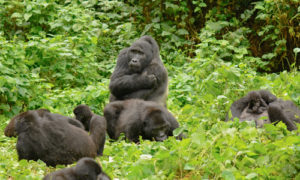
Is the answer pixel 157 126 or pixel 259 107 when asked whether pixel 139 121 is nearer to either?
pixel 157 126

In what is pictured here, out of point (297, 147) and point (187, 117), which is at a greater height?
point (297, 147)

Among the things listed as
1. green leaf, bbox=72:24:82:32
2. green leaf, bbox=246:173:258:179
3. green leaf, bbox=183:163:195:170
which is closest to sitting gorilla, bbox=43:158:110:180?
green leaf, bbox=183:163:195:170

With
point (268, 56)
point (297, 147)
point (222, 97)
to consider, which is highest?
point (297, 147)

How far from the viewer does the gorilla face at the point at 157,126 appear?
588 centimetres

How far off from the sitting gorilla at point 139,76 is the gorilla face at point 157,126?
1.56 metres

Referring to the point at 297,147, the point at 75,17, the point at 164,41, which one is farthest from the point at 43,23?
the point at 297,147

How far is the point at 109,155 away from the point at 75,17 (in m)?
5.74

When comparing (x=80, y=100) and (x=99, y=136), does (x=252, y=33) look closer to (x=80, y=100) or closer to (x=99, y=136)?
(x=80, y=100)

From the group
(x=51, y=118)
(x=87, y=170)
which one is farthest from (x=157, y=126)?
(x=87, y=170)

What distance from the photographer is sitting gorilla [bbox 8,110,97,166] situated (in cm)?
484

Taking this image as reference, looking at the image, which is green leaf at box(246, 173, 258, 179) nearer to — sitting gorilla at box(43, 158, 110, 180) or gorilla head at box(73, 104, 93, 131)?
sitting gorilla at box(43, 158, 110, 180)

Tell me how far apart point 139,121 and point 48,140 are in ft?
5.05

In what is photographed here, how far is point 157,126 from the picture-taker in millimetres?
5879

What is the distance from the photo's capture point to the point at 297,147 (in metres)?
3.85
